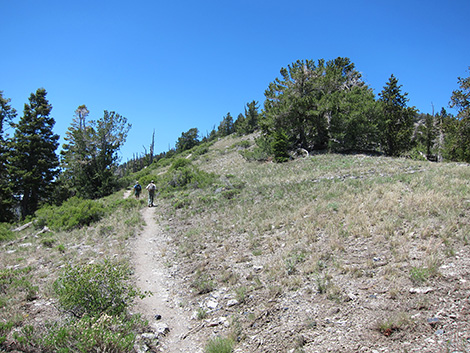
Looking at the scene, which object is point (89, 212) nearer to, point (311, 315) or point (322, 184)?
point (322, 184)

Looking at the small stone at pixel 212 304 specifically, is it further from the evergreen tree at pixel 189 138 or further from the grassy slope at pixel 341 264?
the evergreen tree at pixel 189 138

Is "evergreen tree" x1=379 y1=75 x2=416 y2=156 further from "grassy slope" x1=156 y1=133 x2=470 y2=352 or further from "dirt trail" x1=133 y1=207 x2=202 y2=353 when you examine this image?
"dirt trail" x1=133 y1=207 x2=202 y2=353

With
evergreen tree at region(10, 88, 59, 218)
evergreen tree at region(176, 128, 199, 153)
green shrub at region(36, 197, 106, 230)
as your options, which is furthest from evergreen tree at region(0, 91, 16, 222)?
evergreen tree at region(176, 128, 199, 153)

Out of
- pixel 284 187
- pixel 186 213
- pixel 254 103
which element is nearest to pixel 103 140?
pixel 186 213

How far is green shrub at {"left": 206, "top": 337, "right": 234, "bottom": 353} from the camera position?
5392 mm

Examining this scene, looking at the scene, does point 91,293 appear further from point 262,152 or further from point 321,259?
point 262,152

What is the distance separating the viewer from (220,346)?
5.47 meters

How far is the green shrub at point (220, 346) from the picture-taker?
17.7ft

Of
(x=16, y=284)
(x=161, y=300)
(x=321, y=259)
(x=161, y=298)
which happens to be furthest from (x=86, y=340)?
(x=321, y=259)

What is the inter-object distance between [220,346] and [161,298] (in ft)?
10.5

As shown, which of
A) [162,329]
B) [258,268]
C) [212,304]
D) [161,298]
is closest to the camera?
[162,329]

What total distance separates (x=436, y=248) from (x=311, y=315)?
12.5 ft

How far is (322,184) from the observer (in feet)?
A: 52.4

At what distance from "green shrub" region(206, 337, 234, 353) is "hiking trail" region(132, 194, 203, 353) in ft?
1.05
